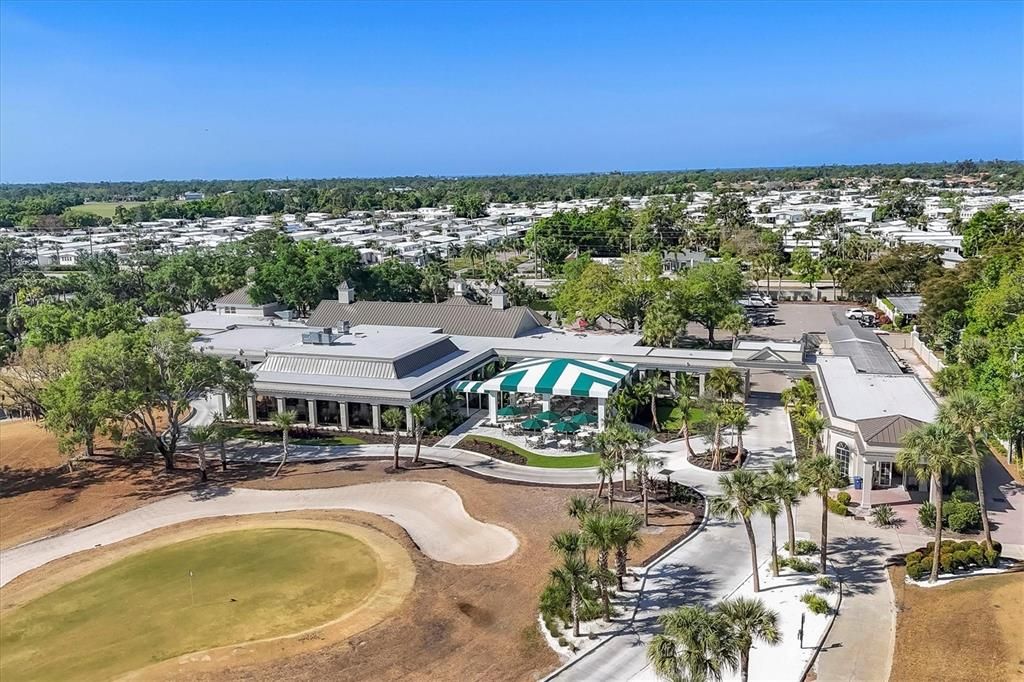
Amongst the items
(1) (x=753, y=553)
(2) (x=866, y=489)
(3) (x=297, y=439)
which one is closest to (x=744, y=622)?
(1) (x=753, y=553)

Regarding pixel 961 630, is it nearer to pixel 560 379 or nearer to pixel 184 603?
pixel 560 379

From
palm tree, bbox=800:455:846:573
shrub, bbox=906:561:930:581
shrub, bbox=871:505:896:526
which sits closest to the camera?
palm tree, bbox=800:455:846:573

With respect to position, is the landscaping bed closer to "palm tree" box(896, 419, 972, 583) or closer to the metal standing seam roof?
"palm tree" box(896, 419, 972, 583)

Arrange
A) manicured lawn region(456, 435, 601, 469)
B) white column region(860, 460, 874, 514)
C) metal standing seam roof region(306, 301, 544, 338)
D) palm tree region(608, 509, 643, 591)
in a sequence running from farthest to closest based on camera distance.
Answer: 1. metal standing seam roof region(306, 301, 544, 338)
2. manicured lawn region(456, 435, 601, 469)
3. white column region(860, 460, 874, 514)
4. palm tree region(608, 509, 643, 591)

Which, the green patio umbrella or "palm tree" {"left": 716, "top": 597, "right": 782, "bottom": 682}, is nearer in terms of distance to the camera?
"palm tree" {"left": 716, "top": 597, "right": 782, "bottom": 682}

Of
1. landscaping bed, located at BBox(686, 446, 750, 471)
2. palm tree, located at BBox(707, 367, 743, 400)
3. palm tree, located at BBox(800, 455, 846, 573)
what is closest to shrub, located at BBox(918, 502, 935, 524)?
palm tree, located at BBox(800, 455, 846, 573)

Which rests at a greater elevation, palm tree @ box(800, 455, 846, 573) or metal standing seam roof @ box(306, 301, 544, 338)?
metal standing seam roof @ box(306, 301, 544, 338)

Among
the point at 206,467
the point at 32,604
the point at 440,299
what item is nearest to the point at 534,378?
the point at 206,467
